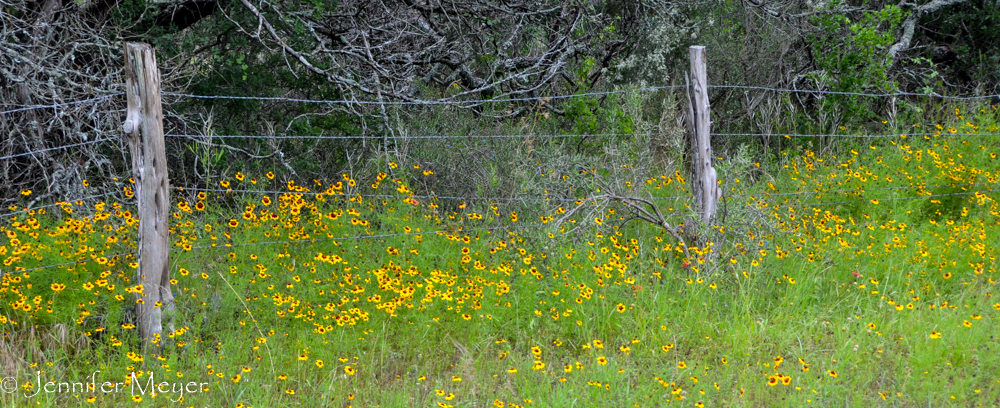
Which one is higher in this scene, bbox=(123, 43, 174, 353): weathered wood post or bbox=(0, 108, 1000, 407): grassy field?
bbox=(123, 43, 174, 353): weathered wood post

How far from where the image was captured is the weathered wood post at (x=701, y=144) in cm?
501

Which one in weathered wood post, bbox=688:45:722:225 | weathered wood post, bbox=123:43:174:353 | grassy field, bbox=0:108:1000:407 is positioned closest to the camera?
grassy field, bbox=0:108:1000:407

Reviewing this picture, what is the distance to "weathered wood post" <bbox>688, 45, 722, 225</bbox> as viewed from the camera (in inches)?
197

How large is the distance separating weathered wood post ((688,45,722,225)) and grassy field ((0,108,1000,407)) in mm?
154

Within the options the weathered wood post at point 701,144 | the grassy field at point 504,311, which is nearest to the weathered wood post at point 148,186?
the grassy field at point 504,311

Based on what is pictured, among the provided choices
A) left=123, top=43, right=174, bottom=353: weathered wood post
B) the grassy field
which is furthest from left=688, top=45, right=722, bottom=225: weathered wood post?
left=123, top=43, right=174, bottom=353: weathered wood post

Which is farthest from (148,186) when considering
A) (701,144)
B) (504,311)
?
(701,144)

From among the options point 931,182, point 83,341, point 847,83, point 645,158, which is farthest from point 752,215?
point 83,341

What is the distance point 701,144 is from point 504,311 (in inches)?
70.2

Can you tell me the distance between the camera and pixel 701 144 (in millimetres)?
5031

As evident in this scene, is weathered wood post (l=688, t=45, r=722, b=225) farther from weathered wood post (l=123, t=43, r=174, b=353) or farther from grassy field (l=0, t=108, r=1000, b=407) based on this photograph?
weathered wood post (l=123, t=43, r=174, b=353)

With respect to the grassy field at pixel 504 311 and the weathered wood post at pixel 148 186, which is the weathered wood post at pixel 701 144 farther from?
the weathered wood post at pixel 148 186

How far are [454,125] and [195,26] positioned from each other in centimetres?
224

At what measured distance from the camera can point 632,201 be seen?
522 cm
